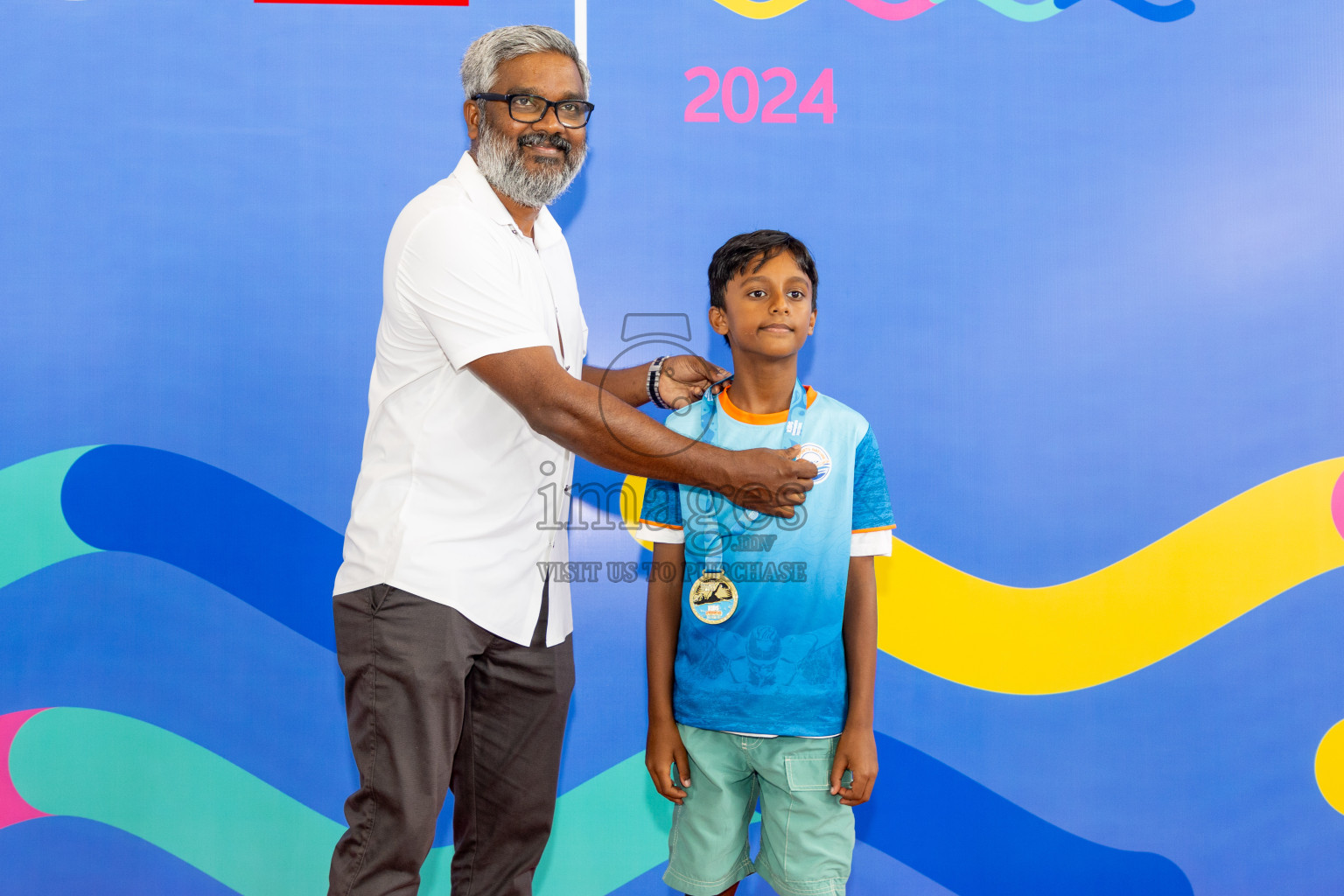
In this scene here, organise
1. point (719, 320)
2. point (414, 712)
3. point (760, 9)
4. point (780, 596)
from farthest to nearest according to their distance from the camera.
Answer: point (760, 9) < point (719, 320) < point (780, 596) < point (414, 712)

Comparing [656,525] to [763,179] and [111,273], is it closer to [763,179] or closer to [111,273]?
[763,179]

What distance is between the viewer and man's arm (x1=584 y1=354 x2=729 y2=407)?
178 cm

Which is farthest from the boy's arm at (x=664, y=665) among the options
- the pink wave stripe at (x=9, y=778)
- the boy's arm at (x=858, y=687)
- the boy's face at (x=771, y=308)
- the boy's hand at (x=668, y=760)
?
the pink wave stripe at (x=9, y=778)

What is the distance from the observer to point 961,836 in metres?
2.10

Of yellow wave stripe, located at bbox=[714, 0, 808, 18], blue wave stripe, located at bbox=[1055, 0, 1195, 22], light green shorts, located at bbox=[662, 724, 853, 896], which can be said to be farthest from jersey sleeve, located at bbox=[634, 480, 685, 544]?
blue wave stripe, located at bbox=[1055, 0, 1195, 22]

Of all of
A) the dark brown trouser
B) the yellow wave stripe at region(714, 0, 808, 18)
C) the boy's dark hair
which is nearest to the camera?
the dark brown trouser

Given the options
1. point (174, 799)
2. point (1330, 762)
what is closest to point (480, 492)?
point (174, 799)

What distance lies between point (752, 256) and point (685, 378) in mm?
300

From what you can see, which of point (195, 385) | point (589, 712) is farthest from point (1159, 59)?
point (195, 385)

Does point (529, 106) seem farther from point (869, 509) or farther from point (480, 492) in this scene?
point (869, 509)

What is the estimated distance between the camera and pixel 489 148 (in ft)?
5.22

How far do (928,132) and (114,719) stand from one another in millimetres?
2353

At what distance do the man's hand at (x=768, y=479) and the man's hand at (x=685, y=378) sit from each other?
1.02 ft

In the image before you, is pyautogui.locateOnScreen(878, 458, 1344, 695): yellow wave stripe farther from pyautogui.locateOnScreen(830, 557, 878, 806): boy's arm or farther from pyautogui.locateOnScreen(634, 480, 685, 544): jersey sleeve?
pyautogui.locateOnScreen(634, 480, 685, 544): jersey sleeve
